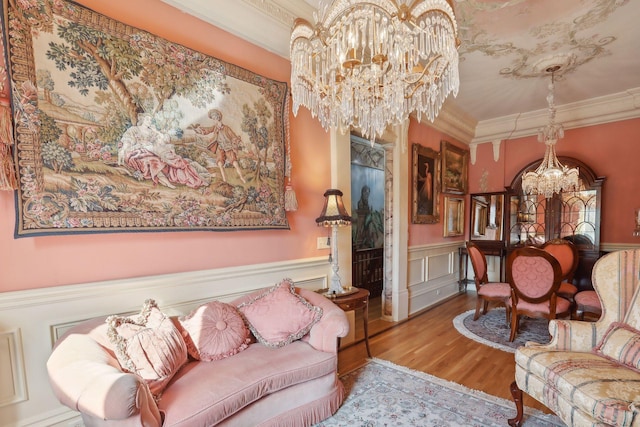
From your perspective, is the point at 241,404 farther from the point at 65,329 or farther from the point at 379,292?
the point at 379,292

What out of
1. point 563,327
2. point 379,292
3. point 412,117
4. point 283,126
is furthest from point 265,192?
point 379,292

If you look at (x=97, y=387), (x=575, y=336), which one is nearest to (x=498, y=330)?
(x=575, y=336)

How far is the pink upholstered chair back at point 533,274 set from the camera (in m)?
3.01

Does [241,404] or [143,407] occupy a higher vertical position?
[143,407]

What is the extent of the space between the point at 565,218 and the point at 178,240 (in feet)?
18.2

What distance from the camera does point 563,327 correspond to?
1994 millimetres

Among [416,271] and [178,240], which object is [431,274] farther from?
[178,240]

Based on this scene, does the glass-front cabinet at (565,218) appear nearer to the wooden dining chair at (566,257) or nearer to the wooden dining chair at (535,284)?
the wooden dining chair at (566,257)

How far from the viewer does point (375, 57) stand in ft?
5.57

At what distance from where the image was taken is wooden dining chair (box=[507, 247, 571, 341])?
3.03m

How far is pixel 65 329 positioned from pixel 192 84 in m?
1.74

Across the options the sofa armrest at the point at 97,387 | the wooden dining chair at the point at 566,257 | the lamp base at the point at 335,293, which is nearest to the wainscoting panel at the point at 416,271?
the wooden dining chair at the point at 566,257

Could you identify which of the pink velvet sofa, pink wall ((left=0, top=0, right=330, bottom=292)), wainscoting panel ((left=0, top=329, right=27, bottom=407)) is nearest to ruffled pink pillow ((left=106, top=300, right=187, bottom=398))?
the pink velvet sofa

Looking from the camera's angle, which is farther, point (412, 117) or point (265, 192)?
point (412, 117)
